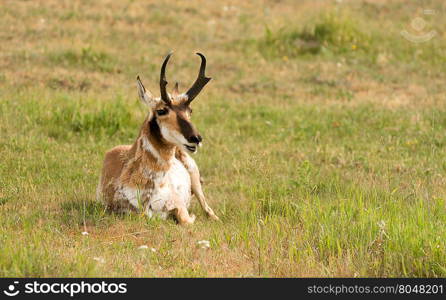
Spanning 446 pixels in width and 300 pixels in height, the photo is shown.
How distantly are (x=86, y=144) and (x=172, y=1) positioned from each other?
10791 mm

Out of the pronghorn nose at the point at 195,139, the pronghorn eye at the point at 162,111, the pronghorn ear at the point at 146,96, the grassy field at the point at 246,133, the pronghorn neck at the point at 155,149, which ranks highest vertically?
the pronghorn ear at the point at 146,96

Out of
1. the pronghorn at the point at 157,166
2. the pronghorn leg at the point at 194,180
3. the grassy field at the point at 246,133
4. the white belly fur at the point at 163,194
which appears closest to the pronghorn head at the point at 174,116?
the pronghorn at the point at 157,166

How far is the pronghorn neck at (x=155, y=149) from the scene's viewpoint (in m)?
9.57

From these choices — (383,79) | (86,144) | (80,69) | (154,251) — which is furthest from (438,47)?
(154,251)

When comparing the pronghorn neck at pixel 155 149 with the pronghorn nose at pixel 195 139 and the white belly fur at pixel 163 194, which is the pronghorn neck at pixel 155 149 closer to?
the white belly fur at pixel 163 194

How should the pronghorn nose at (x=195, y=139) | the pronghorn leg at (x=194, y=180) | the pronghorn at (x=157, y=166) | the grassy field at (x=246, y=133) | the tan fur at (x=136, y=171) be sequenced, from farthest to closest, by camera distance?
the pronghorn leg at (x=194, y=180)
the tan fur at (x=136, y=171)
the pronghorn at (x=157, y=166)
the pronghorn nose at (x=195, y=139)
the grassy field at (x=246, y=133)

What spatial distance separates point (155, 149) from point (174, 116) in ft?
1.63

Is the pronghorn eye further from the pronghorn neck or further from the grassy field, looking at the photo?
the grassy field

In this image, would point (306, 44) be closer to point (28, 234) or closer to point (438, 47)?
point (438, 47)

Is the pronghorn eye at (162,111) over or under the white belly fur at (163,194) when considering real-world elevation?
over

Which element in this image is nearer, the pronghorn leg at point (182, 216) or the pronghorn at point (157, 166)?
the pronghorn at point (157, 166)

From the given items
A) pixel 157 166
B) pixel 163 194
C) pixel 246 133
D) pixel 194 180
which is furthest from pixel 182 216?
pixel 246 133

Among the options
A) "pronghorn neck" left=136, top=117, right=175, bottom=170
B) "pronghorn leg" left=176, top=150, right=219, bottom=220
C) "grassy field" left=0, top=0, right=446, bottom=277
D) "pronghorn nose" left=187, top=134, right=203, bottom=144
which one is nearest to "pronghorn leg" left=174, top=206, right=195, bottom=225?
"grassy field" left=0, top=0, right=446, bottom=277

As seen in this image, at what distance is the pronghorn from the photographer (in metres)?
9.41
